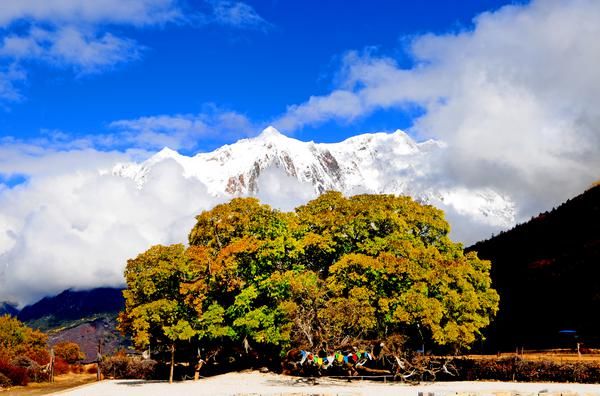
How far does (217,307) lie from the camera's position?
3750 cm

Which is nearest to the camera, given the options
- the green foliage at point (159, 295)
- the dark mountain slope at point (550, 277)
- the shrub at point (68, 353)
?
the green foliage at point (159, 295)

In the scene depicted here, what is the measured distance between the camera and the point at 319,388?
30578 mm

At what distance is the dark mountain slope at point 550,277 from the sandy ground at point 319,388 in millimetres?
20158

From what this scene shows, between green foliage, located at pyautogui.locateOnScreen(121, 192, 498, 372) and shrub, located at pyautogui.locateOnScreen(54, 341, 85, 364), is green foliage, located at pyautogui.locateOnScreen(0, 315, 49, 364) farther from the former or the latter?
green foliage, located at pyautogui.locateOnScreen(121, 192, 498, 372)

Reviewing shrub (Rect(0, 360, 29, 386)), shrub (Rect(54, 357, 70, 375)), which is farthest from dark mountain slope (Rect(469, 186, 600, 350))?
shrub (Rect(0, 360, 29, 386))

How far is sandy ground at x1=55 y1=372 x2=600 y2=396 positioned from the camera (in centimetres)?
2781

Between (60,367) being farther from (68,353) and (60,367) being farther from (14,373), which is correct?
(14,373)

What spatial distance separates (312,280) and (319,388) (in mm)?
8459

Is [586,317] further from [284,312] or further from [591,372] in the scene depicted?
[284,312]

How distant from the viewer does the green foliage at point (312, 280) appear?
34.9 m

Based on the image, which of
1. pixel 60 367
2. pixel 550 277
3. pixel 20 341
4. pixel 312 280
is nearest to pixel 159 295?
pixel 312 280

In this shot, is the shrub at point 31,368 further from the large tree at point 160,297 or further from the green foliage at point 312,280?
the large tree at point 160,297

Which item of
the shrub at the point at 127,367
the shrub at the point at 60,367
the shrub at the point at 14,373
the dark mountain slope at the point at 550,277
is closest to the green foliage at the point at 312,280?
the shrub at the point at 127,367

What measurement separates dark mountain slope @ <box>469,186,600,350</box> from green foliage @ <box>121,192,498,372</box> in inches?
624
